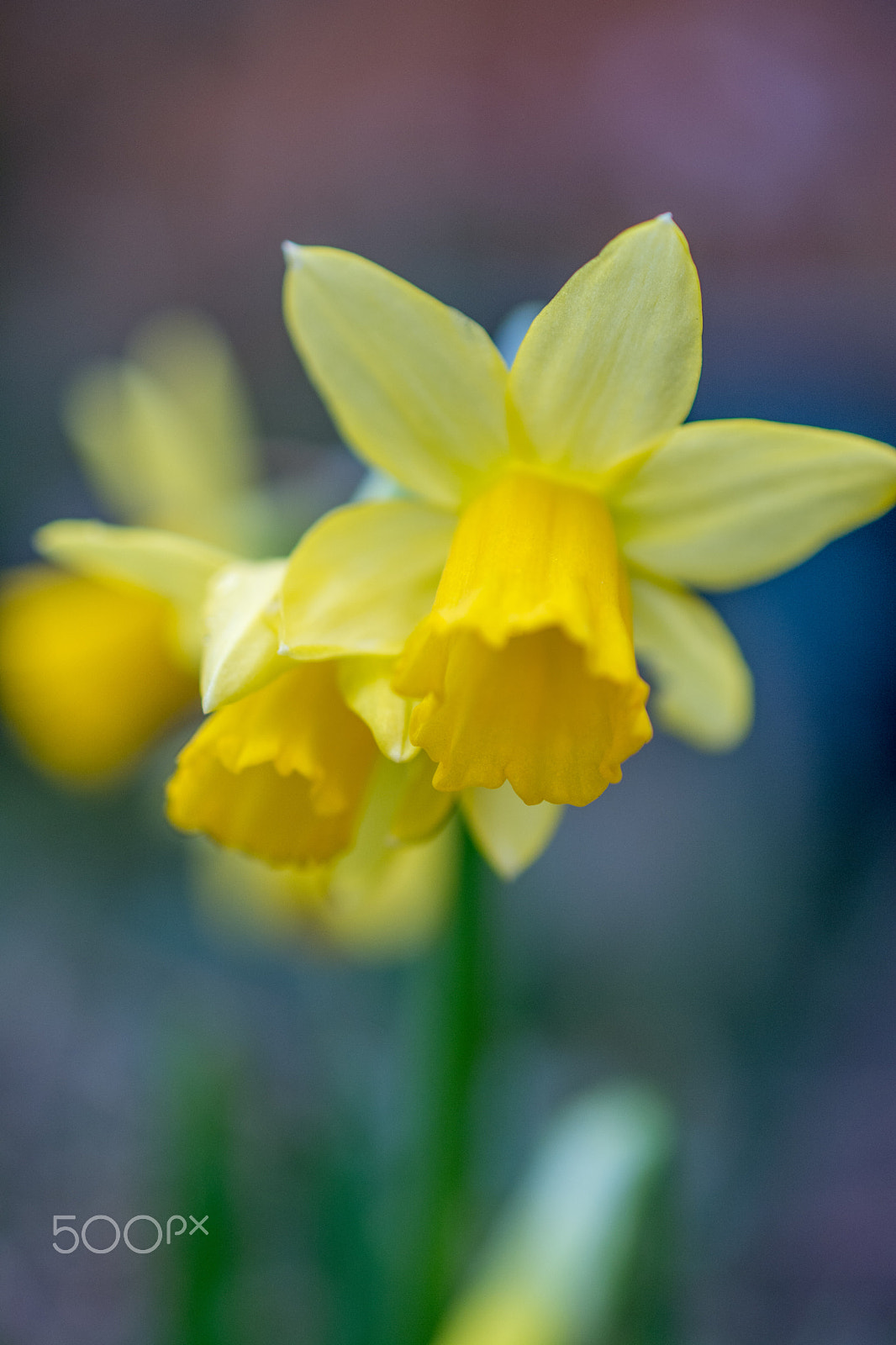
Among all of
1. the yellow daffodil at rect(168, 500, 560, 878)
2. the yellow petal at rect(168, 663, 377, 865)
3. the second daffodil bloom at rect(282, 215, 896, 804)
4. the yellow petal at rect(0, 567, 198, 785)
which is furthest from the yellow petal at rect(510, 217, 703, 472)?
the yellow petal at rect(0, 567, 198, 785)

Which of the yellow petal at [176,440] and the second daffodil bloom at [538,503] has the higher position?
the second daffodil bloom at [538,503]

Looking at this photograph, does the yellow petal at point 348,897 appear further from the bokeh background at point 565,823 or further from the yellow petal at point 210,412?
the yellow petal at point 210,412

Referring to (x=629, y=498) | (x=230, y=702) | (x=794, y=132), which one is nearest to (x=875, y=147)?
(x=794, y=132)

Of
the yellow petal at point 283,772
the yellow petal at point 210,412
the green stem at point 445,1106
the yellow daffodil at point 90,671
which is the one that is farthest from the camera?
the yellow petal at point 210,412

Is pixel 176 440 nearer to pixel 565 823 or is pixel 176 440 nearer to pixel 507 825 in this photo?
pixel 507 825

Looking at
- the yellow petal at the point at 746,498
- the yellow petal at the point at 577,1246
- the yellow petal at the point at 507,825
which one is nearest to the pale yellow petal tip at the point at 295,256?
the yellow petal at the point at 746,498

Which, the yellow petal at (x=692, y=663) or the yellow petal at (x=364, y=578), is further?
the yellow petal at (x=692, y=663)

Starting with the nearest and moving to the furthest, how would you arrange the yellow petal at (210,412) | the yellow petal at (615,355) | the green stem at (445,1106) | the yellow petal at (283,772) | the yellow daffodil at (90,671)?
the yellow petal at (615,355) < the yellow petal at (283,772) < the green stem at (445,1106) < the yellow daffodil at (90,671) < the yellow petal at (210,412)

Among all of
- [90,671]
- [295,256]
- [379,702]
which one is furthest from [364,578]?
[90,671]
